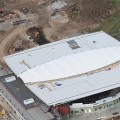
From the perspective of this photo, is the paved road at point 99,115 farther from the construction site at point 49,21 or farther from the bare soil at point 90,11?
the bare soil at point 90,11

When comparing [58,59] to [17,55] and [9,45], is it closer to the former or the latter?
[17,55]

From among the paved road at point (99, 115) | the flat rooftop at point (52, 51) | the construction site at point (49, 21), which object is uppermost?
the flat rooftop at point (52, 51)

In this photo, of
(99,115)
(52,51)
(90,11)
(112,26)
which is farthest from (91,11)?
(99,115)

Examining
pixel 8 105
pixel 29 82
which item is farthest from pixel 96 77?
pixel 8 105

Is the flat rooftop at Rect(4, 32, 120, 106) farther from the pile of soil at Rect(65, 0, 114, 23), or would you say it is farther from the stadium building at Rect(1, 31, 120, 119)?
the pile of soil at Rect(65, 0, 114, 23)

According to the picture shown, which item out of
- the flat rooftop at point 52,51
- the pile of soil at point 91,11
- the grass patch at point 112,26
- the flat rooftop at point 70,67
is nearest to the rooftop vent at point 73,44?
the flat rooftop at point 70,67

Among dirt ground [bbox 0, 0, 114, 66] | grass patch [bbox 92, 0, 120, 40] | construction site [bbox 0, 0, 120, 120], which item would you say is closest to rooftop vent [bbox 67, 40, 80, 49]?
construction site [bbox 0, 0, 120, 120]

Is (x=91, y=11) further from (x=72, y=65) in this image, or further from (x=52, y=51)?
(x=72, y=65)

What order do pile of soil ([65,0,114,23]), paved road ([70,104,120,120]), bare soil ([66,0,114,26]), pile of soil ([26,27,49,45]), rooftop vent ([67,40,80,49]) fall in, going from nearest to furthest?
1. paved road ([70,104,120,120])
2. rooftop vent ([67,40,80,49])
3. pile of soil ([26,27,49,45])
4. bare soil ([66,0,114,26])
5. pile of soil ([65,0,114,23])
